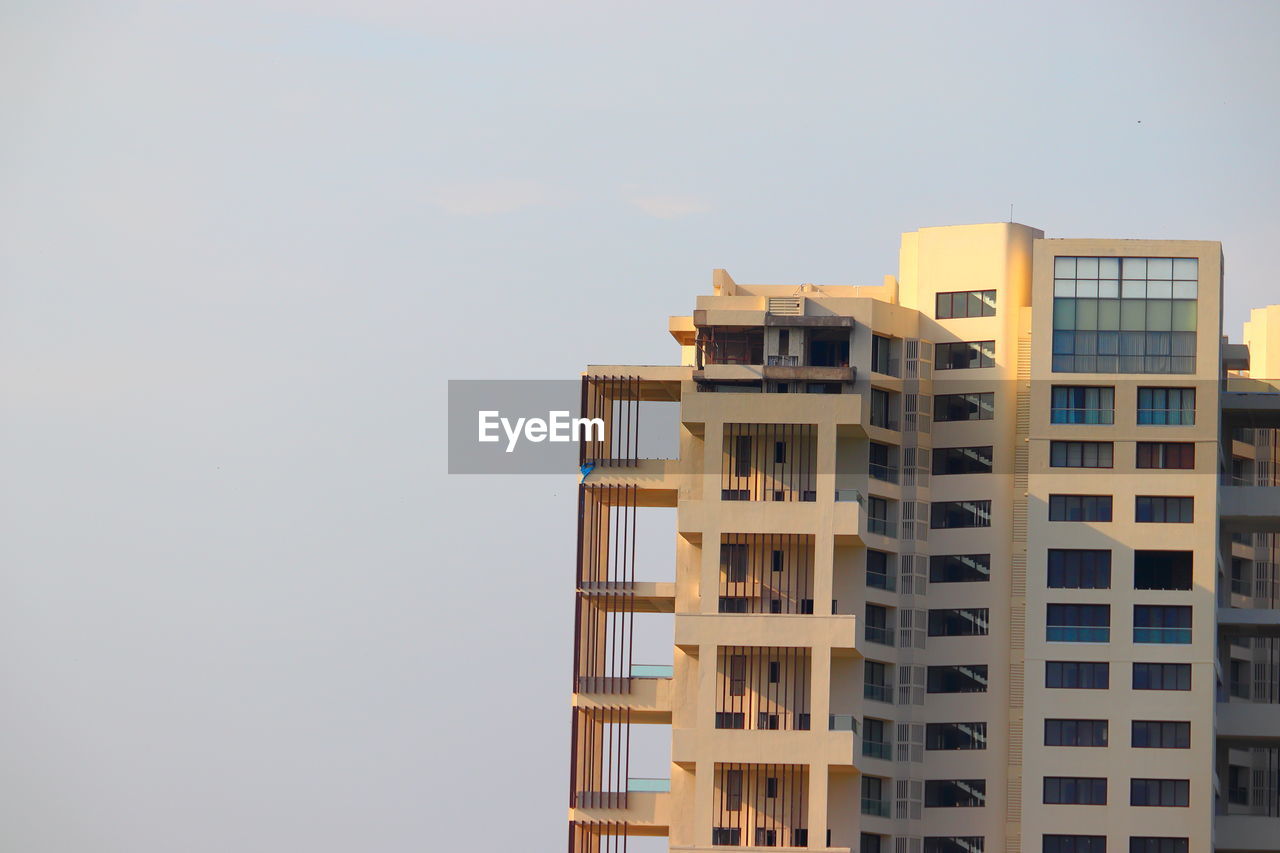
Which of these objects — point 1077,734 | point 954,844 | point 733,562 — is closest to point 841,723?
point 733,562

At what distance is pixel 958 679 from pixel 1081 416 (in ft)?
33.6

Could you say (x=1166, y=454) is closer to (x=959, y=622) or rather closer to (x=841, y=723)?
(x=959, y=622)

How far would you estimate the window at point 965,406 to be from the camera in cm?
8650

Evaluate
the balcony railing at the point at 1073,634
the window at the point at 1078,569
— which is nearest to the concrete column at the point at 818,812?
the balcony railing at the point at 1073,634

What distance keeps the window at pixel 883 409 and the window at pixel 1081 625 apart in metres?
9.00

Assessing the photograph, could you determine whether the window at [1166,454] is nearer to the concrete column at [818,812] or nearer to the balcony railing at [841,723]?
the balcony railing at [841,723]

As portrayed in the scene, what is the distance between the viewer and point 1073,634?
3290 inches

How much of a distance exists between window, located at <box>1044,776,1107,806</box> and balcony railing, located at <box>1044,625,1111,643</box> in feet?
15.5

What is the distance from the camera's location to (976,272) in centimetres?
8738

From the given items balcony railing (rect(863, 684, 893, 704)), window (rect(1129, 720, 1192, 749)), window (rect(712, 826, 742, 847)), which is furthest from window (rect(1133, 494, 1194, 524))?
window (rect(712, 826, 742, 847))

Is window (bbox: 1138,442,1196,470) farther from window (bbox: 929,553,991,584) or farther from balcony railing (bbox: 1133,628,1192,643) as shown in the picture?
window (bbox: 929,553,991,584)

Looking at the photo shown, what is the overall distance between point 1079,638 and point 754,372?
47.7ft

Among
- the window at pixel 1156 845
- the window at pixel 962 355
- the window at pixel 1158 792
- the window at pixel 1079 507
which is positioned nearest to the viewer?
the window at pixel 1156 845

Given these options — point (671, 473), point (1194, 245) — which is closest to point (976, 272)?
point (1194, 245)
